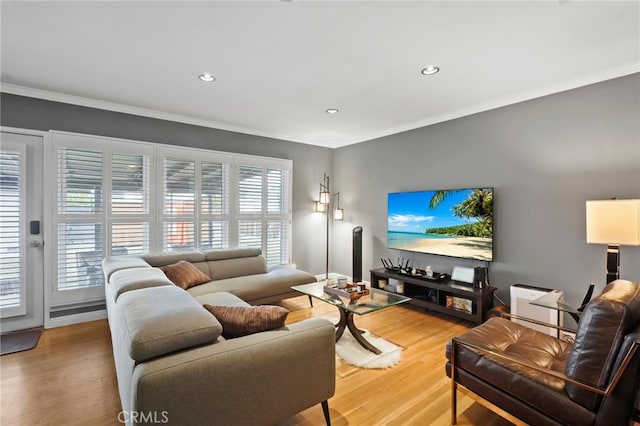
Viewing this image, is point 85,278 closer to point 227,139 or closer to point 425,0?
point 227,139

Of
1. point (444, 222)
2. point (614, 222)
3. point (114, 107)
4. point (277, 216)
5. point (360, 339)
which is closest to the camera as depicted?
point (614, 222)

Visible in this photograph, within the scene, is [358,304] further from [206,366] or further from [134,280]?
[134,280]

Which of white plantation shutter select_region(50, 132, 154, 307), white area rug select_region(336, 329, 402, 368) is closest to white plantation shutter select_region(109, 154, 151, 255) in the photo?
white plantation shutter select_region(50, 132, 154, 307)

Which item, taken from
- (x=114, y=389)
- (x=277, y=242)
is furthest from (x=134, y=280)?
(x=277, y=242)

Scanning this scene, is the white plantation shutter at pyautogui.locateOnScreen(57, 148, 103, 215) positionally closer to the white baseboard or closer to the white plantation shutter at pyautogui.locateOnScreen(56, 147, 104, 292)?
the white plantation shutter at pyautogui.locateOnScreen(56, 147, 104, 292)

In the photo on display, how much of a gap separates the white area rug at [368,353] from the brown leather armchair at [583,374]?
0.79m

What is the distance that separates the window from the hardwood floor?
0.90 meters

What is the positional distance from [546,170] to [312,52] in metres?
2.64

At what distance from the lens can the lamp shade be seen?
2240mm

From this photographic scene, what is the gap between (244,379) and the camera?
1.42 metres

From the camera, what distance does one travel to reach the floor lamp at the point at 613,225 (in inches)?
88.3

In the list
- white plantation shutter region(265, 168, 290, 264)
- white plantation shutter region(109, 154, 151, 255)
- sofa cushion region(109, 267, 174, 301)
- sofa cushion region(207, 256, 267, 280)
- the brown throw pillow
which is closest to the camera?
the brown throw pillow

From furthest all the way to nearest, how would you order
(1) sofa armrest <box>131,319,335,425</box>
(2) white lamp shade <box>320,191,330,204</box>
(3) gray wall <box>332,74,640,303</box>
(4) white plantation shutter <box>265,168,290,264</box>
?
(2) white lamp shade <box>320,191,330,204</box> < (4) white plantation shutter <box>265,168,290,264</box> < (3) gray wall <box>332,74,640,303</box> < (1) sofa armrest <box>131,319,335,425</box>

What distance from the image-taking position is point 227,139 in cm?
458
